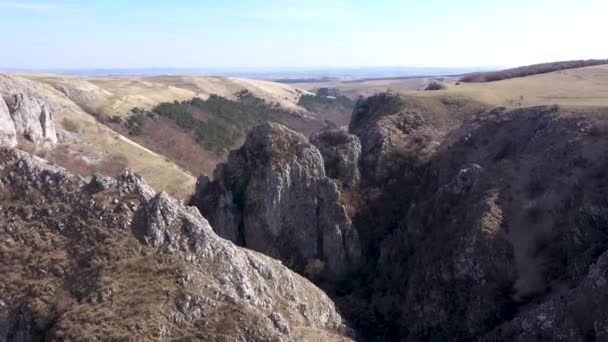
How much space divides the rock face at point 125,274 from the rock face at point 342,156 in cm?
2104

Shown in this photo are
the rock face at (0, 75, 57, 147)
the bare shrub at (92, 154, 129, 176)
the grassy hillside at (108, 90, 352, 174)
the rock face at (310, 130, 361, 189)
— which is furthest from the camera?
the grassy hillside at (108, 90, 352, 174)

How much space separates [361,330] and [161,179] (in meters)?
54.8

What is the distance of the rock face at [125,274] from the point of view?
122ft

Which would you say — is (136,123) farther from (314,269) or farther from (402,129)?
(314,269)

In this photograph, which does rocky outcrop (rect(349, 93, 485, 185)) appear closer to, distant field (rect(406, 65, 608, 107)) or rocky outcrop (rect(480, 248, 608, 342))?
distant field (rect(406, 65, 608, 107))

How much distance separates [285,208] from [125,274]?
25765 mm

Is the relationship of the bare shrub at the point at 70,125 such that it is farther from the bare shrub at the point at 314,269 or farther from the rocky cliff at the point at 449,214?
the bare shrub at the point at 314,269

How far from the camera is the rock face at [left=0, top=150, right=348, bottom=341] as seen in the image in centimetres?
3709

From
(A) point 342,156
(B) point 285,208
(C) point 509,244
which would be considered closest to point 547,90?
(A) point 342,156

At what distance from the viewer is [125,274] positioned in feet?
129

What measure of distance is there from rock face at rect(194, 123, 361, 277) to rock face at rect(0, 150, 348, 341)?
12094 mm

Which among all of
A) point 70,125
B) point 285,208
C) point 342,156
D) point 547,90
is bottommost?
point 285,208

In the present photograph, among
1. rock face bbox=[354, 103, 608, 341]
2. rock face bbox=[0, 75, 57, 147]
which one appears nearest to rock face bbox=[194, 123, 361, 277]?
rock face bbox=[354, 103, 608, 341]

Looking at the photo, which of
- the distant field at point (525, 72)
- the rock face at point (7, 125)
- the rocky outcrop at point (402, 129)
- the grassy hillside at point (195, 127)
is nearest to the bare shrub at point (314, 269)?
the rocky outcrop at point (402, 129)
